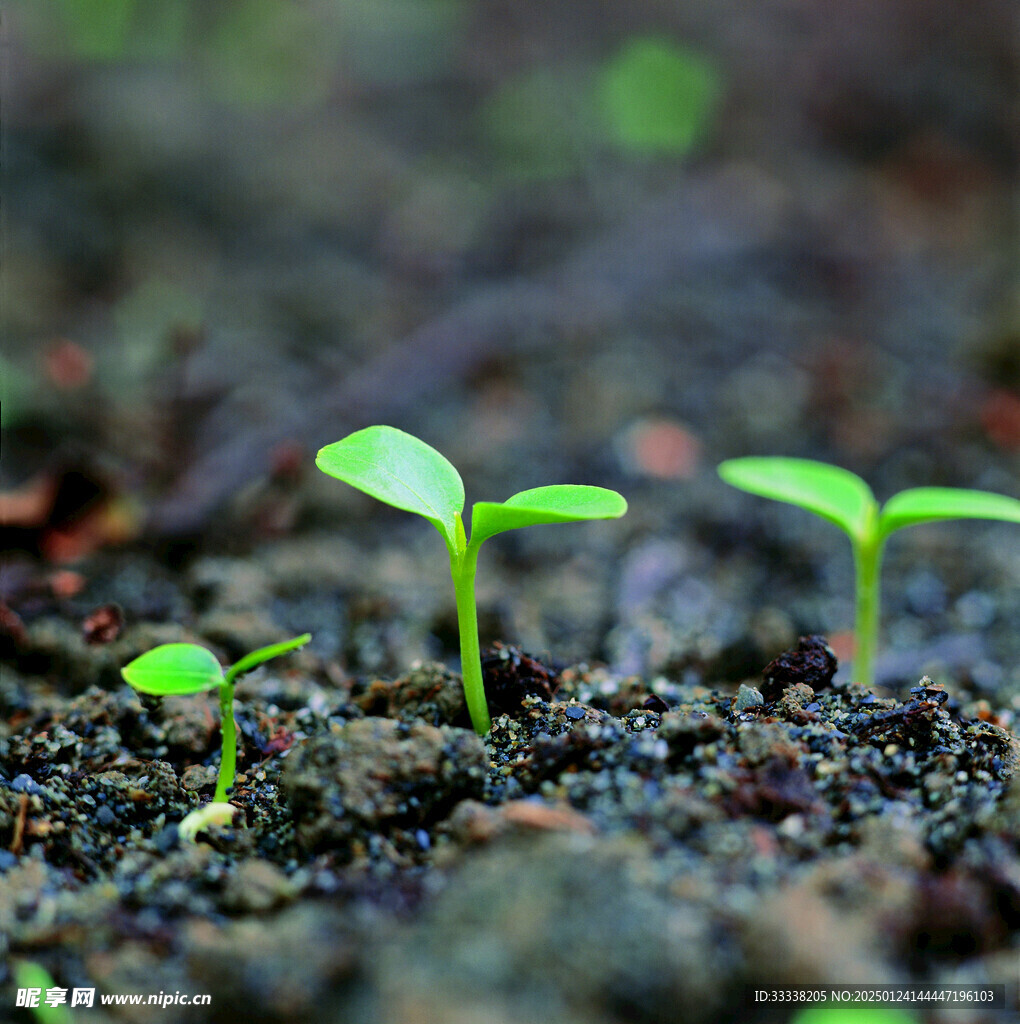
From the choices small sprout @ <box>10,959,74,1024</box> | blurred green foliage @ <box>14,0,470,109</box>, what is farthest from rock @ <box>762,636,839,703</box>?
blurred green foliage @ <box>14,0,470,109</box>

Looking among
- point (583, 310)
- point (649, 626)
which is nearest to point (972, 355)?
point (583, 310)

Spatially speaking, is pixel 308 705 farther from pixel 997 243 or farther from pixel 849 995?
pixel 997 243

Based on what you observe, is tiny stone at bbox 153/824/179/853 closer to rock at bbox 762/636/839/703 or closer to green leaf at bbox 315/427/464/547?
green leaf at bbox 315/427/464/547

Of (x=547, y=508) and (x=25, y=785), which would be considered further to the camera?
(x=25, y=785)

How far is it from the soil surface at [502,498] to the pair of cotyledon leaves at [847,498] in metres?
0.20

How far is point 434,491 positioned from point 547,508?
0.20 metres

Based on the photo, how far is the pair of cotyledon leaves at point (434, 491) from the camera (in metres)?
1.01

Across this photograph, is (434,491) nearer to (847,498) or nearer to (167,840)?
(167,840)

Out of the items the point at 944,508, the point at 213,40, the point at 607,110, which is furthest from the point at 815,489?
the point at 213,40

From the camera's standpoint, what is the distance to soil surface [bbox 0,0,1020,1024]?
0.85 m

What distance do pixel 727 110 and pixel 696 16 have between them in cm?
84

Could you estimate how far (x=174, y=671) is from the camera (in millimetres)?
1079

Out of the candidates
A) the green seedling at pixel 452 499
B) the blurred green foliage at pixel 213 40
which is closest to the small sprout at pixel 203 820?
the green seedling at pixel 452 499

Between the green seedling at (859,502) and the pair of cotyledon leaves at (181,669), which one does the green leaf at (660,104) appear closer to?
the green seedling at (859,502)
